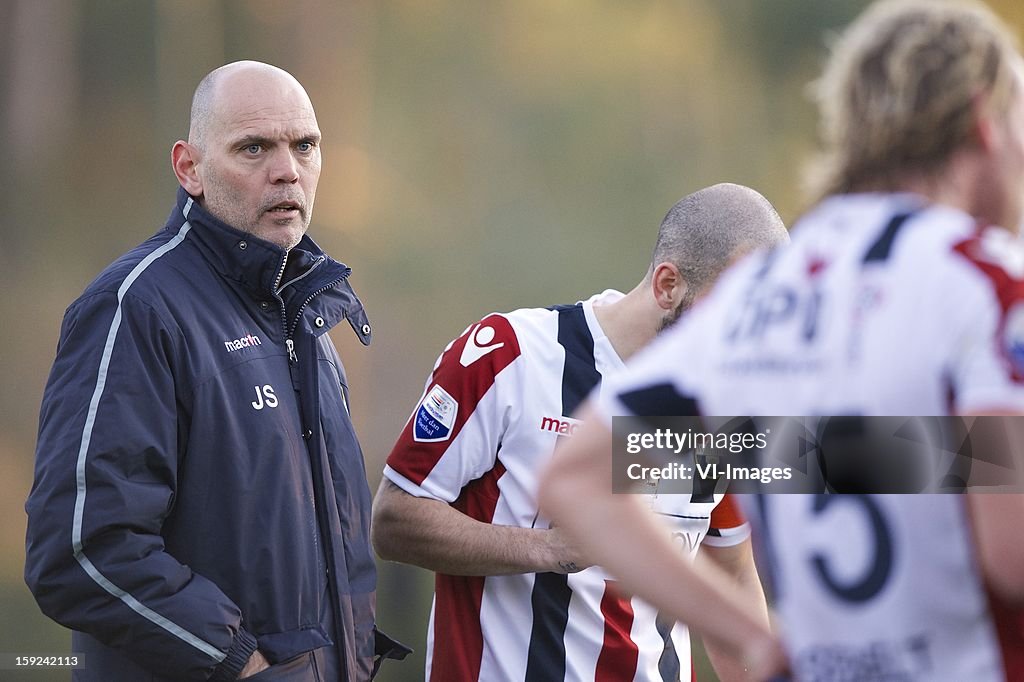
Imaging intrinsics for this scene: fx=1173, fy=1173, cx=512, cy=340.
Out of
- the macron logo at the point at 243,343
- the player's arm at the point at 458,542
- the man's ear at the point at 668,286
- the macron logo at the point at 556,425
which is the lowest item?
the player's arm at the point at 458,542

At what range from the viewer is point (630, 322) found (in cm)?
223

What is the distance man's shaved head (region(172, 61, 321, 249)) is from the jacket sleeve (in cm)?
38

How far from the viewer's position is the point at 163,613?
185cm

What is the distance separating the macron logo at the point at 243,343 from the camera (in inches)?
80.0

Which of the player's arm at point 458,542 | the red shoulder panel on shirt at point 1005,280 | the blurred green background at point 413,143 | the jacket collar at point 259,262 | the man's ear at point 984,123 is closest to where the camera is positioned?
the red shoulder panel on shirt at point 1005,280

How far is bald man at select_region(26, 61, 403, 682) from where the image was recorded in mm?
1850

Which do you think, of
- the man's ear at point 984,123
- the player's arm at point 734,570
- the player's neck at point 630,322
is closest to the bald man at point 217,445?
the player's neck at point 630,322

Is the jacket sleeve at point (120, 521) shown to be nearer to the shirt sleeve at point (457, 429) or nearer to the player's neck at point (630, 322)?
the shirt sleeve at point (457, 429)

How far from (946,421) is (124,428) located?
4.38 feet

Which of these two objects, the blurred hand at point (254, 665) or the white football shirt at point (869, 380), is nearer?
the white football shirt at point (869, 380)

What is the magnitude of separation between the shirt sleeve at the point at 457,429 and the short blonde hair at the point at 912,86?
1.11 metres

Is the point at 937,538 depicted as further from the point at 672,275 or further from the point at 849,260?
the point at 672,275

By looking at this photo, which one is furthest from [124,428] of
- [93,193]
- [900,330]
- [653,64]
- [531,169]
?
[653,64]

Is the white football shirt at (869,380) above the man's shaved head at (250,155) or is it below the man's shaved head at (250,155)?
below
